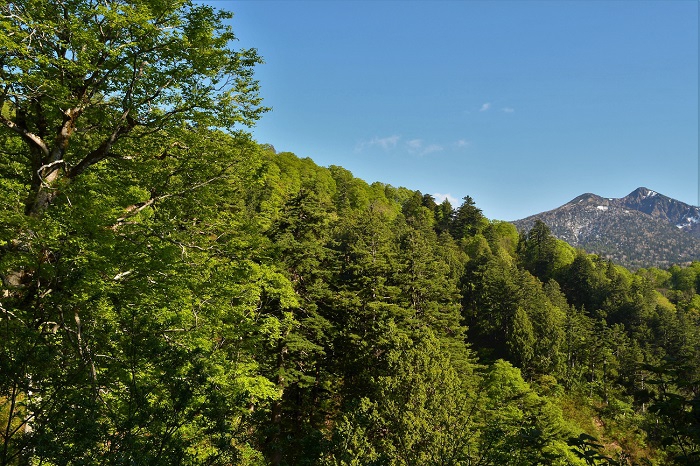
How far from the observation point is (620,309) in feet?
184

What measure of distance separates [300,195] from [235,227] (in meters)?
10.3

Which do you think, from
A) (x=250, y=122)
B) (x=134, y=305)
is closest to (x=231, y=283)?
(x=134, y=305)

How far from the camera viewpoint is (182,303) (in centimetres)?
846

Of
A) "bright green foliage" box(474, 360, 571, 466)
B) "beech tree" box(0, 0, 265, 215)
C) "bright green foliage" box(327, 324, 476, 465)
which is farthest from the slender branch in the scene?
"bright green foliage" box(474, 360, 571, 466)

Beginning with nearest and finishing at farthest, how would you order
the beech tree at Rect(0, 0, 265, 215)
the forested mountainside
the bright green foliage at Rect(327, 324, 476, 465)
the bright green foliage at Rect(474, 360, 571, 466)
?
the forested mountainside, the beech tree at Rect(0, 0, 265, 215), the bright green foliage at Rect(327, 324, 476, 465), the bright green foliage at Rect(474, 360, 571, 466)

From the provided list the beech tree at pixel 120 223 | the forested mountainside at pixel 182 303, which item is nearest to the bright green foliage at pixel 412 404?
the forested mountainside at pixel 182 303

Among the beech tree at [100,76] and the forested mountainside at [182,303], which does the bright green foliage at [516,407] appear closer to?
the forested mountainside at [182,303]

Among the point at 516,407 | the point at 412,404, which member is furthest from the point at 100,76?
the point at 516,407

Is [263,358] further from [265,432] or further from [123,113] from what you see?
[265,432]

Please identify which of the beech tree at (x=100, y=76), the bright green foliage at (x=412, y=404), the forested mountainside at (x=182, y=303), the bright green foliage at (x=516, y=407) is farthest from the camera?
the bright green foliage at (x=516, y=407)

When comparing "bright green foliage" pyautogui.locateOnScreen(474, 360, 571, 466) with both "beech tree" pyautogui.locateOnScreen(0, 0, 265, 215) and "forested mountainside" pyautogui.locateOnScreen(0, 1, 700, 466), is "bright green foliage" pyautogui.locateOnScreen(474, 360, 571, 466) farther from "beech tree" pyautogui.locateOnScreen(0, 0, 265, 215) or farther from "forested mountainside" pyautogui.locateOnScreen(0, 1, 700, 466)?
"beech tree" pyautogui.locateOnScreen(0, 0, 265, 215)

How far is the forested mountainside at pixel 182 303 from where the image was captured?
4.12 m

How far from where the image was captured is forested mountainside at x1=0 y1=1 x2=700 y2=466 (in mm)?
4121

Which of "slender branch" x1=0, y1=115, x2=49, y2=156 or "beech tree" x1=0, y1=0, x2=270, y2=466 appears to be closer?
"beech tree" x1=0, y1=0, x2=270, y2=466
